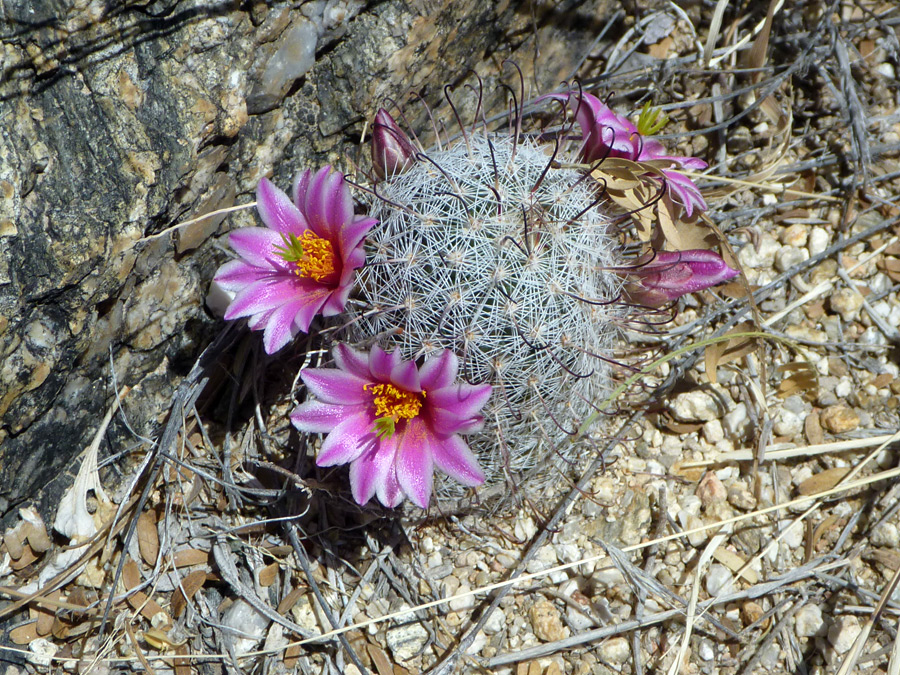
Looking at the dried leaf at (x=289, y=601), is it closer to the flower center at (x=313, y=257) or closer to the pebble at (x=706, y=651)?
the flower center at (x=313, y=257)

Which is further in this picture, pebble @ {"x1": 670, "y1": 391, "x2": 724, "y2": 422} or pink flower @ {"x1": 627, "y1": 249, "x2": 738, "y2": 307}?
pebble @ {"x1": 670, "y1": 391, "x2": 724, "y2": 422}

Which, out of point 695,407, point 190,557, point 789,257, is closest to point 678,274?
point 695,407

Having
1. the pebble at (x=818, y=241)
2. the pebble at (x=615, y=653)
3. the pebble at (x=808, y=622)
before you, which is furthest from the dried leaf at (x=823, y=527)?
the pebble at (x=818, y=241)

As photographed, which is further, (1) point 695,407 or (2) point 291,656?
(1) point 695,407

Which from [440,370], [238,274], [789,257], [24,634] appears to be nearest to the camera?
[440,370]

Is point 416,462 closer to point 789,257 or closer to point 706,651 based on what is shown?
point 706,651

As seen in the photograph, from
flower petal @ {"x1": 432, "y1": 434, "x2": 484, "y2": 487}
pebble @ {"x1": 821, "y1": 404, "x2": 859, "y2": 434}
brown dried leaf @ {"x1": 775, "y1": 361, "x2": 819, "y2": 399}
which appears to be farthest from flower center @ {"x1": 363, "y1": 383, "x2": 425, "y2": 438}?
pebble @ {"x1": 821, "y1": 404, "x2": 859, "y2": 434}

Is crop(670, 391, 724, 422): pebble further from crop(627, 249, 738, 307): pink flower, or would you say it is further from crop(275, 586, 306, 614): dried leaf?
crop(275, 586, 306, 614): dried leaf
